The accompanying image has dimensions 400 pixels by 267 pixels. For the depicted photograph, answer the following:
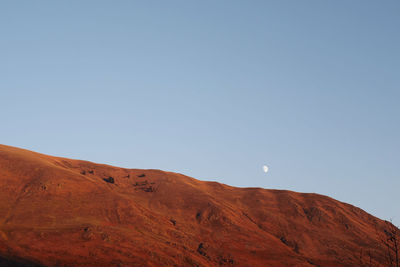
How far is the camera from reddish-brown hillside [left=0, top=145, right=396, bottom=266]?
62938 millimetres

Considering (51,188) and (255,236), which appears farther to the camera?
(255,236)

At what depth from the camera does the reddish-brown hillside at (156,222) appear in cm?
6294

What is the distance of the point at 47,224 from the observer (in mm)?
67625

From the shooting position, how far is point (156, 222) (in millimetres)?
80438

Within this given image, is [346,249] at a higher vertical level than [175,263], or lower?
higher

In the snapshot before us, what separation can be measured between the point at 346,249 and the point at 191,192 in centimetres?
3881

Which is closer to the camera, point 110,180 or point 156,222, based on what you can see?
point 156,222

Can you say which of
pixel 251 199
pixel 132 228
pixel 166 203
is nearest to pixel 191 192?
pixel 166 203

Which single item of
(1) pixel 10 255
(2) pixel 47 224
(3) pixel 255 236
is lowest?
(1) pixel 10 255

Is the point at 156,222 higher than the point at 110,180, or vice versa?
the point at 110,180

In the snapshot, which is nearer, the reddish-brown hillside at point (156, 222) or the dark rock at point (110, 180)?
the reddish-brown hillside at point (156, 222)

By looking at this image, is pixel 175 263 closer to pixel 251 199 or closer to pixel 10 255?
pixel 10 255

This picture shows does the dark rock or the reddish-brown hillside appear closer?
the reddish-brown hillside

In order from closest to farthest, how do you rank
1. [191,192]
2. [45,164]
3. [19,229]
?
[19,229]
[45,164]
[191,192]
